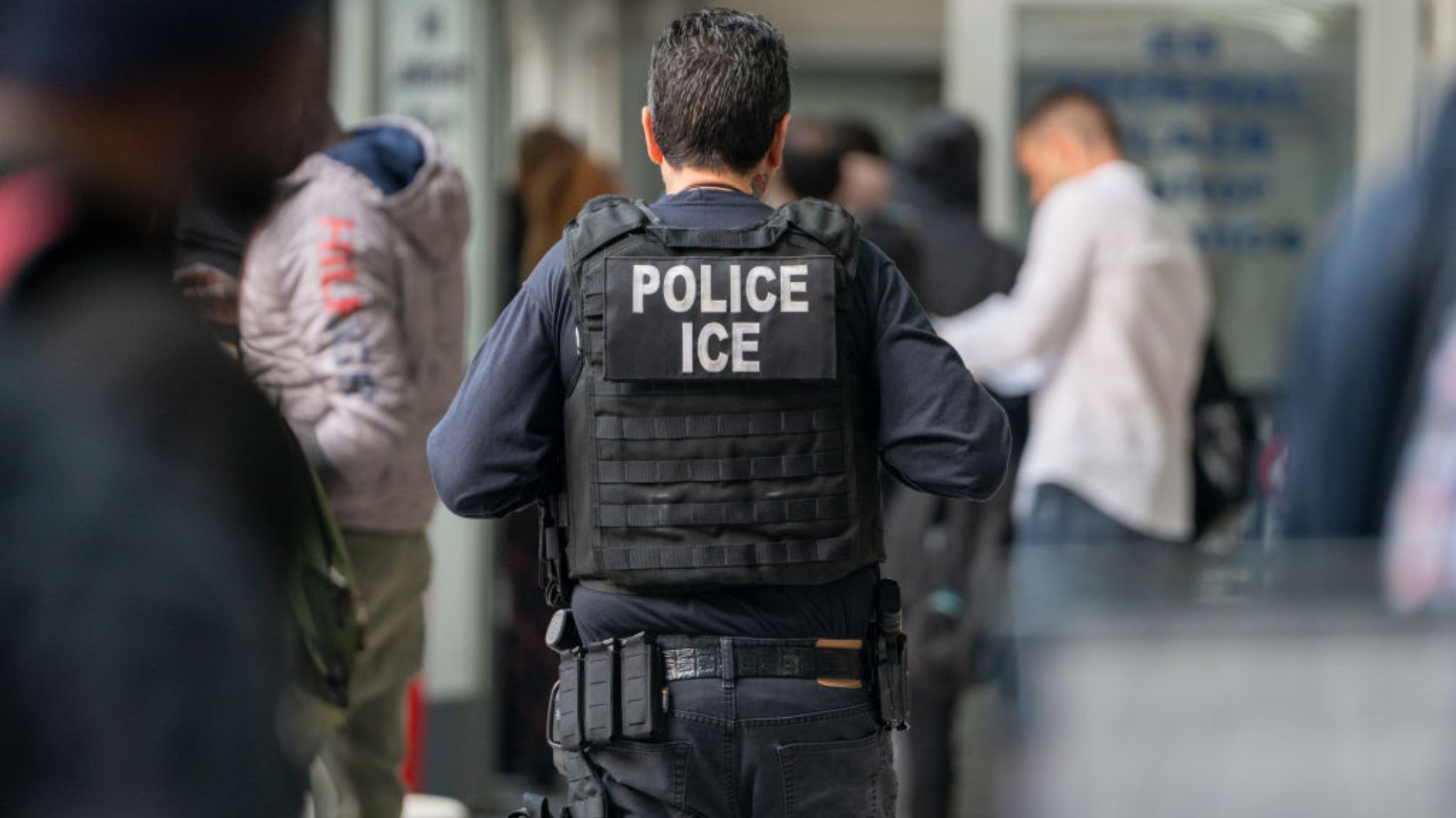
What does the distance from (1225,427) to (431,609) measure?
2.33 metres

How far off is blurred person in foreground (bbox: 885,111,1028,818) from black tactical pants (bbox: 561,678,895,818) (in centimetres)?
216

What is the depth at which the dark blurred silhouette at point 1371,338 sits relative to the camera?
2.22 m

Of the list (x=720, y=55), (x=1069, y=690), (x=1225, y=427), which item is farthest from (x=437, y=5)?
(x=1069, y=690)

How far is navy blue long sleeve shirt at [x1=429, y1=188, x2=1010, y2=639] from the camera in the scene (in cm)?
286

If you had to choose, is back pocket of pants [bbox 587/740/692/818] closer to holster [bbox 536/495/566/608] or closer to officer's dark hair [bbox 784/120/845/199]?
holster [bbox 536/495/566/608]

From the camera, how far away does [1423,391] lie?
2.18 meters

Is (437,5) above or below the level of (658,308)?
above

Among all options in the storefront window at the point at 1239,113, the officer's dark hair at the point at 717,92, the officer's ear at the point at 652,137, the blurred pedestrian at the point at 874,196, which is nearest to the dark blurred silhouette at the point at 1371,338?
the officer's dark hair at the point at 717,92

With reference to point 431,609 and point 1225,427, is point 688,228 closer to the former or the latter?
point 1225,427

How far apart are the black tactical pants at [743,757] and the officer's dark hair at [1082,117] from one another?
2.83 metres

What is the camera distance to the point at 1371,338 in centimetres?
227

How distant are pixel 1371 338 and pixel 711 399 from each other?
960mm

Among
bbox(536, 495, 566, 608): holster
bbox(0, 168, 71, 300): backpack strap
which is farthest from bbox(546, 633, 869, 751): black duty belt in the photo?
bbox(0, 168, 71, 300): backpack strap

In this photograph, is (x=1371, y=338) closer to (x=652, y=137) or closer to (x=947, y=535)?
(x=652, y=137)
